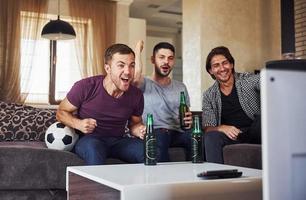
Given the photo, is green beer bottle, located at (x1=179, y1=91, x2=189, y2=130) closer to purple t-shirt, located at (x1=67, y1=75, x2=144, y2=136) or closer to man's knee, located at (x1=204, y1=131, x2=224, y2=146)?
man's knee, located at (x1=204, y1=131, x2=224, y2=146)

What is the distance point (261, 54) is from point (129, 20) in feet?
7.14

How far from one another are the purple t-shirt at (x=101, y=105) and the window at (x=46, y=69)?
3.34 m

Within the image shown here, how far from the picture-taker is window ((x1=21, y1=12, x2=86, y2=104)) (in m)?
5.41

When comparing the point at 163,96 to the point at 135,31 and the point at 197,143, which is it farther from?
the point at 135,31

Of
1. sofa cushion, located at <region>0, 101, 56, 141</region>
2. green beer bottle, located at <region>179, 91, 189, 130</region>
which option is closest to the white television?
green beer bottle, located at <region>179, 91, 189, 130</region>

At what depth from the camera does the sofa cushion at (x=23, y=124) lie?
2.72 meters

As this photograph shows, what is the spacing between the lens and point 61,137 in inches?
88.5

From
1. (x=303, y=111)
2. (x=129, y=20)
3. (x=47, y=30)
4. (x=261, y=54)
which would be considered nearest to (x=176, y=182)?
(x=303, y=111)

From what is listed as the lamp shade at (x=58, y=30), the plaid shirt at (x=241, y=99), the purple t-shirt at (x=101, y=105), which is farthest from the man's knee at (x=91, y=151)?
the lamp shade at (x=58, y=30)

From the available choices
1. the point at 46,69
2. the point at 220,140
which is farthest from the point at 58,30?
the point at 220,140

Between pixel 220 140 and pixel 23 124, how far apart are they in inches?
54.6

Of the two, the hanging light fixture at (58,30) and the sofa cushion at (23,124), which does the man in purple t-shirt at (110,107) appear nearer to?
the sofa cushion at (23,124)

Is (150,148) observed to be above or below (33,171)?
above

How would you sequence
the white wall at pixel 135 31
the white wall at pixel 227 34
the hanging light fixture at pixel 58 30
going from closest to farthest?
the hanging light fixture at pixel 58 30 → the white wall at pixel 227 34 → the white wall at pixel 135 31
